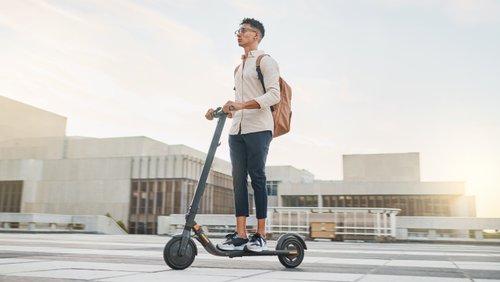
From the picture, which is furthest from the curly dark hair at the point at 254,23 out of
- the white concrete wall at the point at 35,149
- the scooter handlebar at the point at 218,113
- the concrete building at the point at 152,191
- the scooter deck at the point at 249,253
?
the white concrete wall at the point at 35,149

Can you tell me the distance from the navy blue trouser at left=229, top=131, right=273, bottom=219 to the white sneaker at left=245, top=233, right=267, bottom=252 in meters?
0.20

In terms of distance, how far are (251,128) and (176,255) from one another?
1.18 metres

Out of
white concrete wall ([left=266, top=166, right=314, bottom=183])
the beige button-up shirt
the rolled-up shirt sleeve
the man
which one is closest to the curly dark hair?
the man

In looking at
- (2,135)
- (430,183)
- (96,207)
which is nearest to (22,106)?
(2,135)

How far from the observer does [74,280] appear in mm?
2260

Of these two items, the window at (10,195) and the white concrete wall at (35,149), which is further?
the white concrete wall at (35,149)

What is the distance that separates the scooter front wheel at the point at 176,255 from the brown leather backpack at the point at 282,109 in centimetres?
121

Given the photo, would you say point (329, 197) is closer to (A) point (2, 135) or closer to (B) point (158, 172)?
(B) point (158, 172)

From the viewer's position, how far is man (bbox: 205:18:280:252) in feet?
11.4

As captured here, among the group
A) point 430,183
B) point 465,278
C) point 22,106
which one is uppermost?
point 22,106

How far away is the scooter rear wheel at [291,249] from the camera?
341 cm

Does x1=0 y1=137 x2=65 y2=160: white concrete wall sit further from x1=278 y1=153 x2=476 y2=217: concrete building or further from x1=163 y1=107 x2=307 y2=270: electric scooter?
x1=163 y1=107 x2=307 y2=270: electric scooter

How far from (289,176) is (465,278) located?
6377 cm

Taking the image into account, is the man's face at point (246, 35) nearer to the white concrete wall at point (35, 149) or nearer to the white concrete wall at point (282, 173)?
the white concrete wall at point (282, 173)
